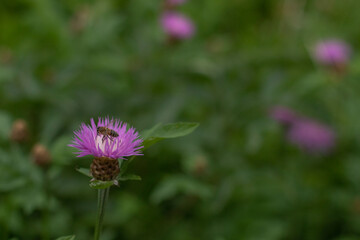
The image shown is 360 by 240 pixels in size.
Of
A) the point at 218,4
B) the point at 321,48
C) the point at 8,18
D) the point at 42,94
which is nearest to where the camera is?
the point at 42,94

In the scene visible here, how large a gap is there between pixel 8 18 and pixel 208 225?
6.10 ft

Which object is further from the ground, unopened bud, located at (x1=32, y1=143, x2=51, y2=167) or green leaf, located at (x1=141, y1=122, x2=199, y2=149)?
unopened bud, located at (x1=32, y1=143, x2=51, y2=167)

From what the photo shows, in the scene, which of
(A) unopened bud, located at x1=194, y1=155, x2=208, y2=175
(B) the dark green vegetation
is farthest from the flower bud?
(A) unopened bud, located at x1=194, y1=155, x2=208, y2=175

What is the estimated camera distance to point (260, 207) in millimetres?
2270

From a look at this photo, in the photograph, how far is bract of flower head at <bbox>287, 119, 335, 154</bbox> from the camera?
2.78m

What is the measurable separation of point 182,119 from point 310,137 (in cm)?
78

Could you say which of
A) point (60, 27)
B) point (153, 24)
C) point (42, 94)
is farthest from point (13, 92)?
point (153, 24)

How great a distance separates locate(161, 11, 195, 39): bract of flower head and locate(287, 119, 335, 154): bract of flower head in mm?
773

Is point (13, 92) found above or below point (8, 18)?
below

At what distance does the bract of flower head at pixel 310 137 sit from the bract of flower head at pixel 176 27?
773 mm

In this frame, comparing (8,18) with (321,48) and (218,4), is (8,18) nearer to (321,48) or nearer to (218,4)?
(218,4)

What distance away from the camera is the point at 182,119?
247cm

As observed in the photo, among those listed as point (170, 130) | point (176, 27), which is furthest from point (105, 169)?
point (176, 27)

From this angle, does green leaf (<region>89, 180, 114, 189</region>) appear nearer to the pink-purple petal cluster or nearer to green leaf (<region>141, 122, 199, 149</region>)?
green leaf (<region>141, 122, 199, 149</region>)
